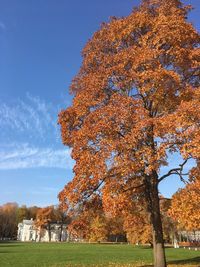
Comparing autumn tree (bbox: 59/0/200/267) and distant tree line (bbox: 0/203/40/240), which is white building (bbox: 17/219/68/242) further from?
autumn tree (bbox: 59/0/200/267)

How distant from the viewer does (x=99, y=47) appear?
65.4 feet

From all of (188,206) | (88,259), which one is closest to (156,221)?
(188,206)

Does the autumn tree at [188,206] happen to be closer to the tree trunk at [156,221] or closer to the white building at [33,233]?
the tree trunk at [156,221]

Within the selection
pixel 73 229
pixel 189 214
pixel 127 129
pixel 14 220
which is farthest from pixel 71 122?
pixel 14 220

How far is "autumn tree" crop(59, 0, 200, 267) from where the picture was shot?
1466 centimetres

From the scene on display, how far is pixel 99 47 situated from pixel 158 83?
17.1 feet

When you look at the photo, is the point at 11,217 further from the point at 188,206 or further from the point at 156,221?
the point at 188,206

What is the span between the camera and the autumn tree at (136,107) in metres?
14.7

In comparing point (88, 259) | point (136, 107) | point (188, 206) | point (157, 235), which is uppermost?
point (136, 107)

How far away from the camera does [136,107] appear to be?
52.1ft

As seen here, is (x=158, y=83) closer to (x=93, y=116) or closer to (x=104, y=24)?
(x=93, y=116)

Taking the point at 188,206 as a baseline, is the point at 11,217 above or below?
above

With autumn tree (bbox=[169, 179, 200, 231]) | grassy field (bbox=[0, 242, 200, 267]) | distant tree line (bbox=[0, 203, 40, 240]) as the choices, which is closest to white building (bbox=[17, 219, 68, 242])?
distant tree line (bbox=[0, 203, 40, 240])

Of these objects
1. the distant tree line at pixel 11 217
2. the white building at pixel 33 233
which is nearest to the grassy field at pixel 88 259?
the distant tree line at pixel 11 217
